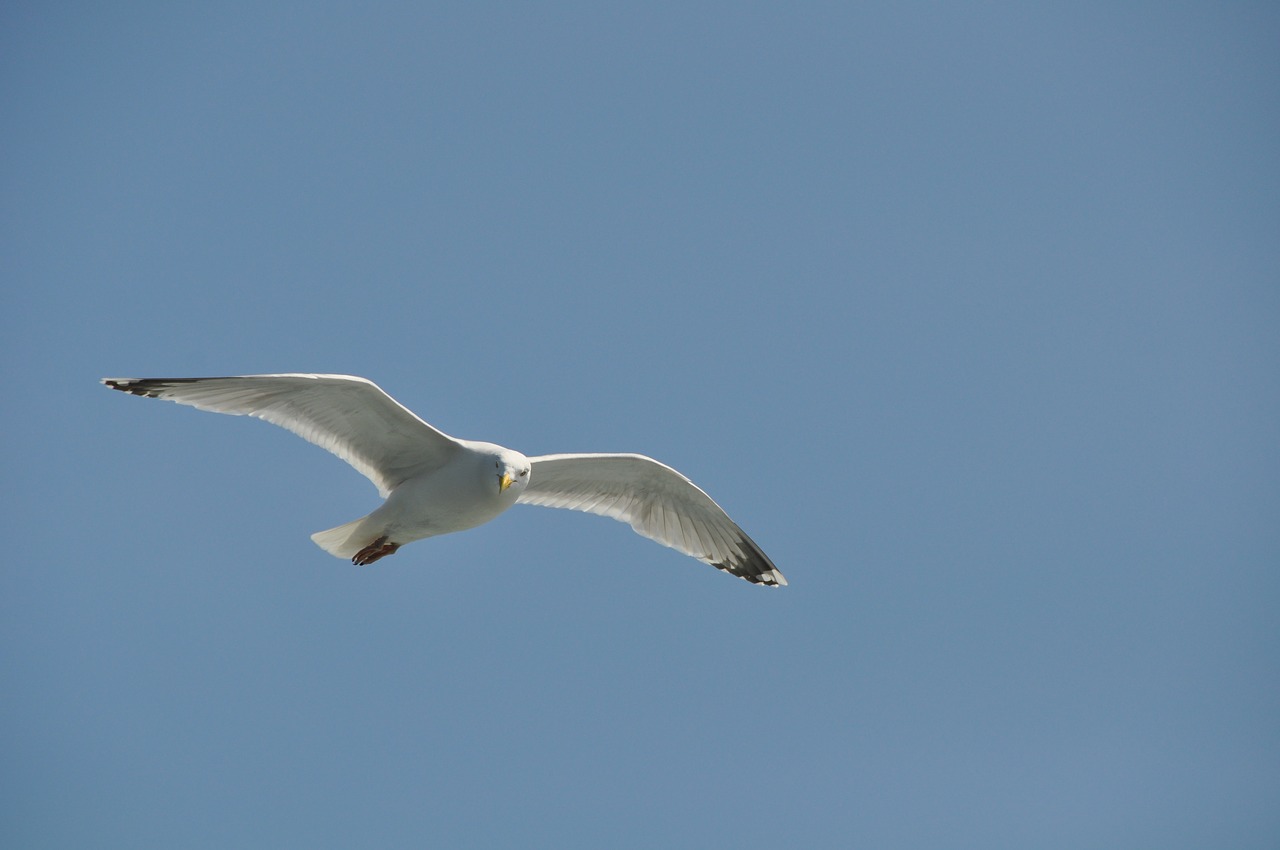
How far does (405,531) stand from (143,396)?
1.93 m

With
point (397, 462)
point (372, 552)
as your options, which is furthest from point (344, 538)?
point (397, 462)

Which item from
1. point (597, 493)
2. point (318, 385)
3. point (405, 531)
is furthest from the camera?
point (597, 493)

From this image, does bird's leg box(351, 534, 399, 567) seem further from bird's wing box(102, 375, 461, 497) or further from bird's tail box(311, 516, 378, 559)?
bird's wing box(102, 375, 461, 497)

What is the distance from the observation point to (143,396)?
7652 mm

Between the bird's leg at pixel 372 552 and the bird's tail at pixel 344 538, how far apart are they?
0.11 feet

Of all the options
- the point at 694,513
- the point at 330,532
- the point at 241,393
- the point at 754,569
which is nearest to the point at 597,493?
the point at 694,513

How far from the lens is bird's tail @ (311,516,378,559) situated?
26.6ft

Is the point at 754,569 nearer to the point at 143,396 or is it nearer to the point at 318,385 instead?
the point at 318,385

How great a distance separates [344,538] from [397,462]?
25.3 inches

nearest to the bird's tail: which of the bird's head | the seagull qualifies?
the seagull

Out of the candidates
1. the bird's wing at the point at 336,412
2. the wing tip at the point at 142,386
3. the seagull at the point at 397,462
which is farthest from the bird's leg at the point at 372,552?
the wing tip at the point at 142,386

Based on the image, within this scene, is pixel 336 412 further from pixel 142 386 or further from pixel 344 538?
pixel 142 386

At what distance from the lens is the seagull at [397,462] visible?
7.63 metres

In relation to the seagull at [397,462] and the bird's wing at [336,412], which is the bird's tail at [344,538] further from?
the bird's wing at [336,412]
